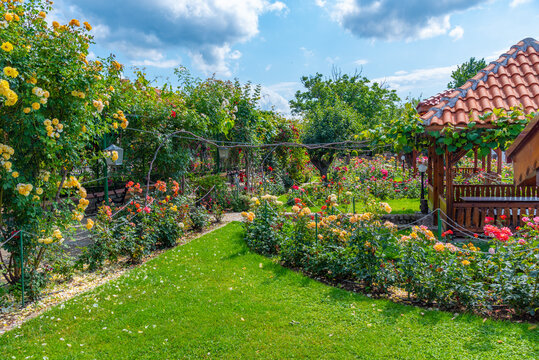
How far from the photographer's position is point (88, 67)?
491 cm

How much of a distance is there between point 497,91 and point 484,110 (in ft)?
2.86

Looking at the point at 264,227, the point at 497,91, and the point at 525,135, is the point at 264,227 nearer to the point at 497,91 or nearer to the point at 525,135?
the point at 497,91

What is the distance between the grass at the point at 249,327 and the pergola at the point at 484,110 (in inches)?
157

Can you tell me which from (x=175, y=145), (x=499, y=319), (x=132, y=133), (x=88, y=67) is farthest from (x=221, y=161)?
(x=499, y=319)

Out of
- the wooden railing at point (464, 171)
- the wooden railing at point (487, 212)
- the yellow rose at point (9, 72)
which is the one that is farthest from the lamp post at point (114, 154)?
the wooden railing at point (464, 171)

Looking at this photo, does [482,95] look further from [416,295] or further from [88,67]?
[88,67]

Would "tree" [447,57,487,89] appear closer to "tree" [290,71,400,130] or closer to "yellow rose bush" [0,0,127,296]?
"tree" [290,71,400,130]

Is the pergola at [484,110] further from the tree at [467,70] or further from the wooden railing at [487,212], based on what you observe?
the tree at [467,70]

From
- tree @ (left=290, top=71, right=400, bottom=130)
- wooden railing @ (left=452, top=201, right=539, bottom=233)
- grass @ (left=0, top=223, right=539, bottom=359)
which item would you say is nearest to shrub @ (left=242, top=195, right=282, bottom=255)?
grass @ (left=0, top=223, right=539, bottom=359)

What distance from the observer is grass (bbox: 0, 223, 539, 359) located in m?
3.42

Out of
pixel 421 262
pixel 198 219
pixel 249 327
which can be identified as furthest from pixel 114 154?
pixel 421 262

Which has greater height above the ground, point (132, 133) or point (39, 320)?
point (132, 133)

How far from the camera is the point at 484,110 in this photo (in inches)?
271

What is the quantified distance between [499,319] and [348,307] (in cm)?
160
